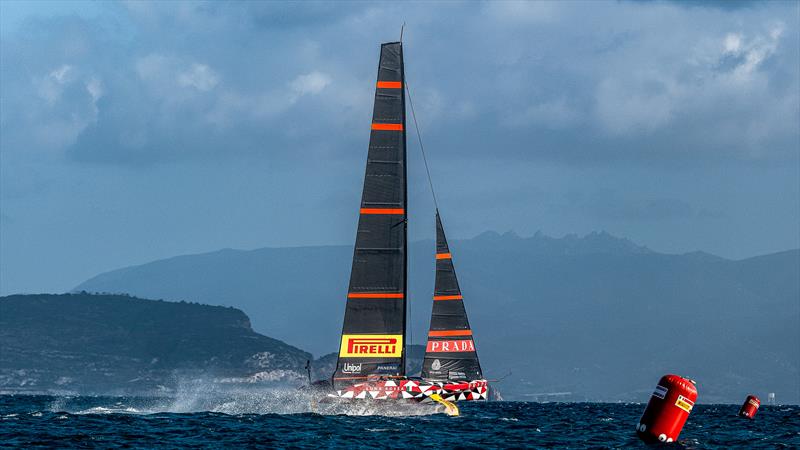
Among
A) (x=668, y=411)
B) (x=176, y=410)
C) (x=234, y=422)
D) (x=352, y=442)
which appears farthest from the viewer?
(x=176, y=410)

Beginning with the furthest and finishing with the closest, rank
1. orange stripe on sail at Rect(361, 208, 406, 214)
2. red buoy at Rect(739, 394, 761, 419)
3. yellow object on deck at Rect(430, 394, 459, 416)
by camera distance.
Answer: red buoy at Rect(739, 394, 761, 419)
yellow object on deck at Rect(430, 394, 459, 416)
orange stripe on sail at Rect(361, 208, 406, 214)

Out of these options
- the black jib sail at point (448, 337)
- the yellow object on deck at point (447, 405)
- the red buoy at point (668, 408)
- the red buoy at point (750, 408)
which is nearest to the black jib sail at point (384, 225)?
the yellow object on deck at point (447, 405)

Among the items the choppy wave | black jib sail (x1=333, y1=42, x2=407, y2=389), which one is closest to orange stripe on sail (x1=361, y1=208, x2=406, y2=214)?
black jib sail (x1=333, y1=42, x2=407, y2=389)

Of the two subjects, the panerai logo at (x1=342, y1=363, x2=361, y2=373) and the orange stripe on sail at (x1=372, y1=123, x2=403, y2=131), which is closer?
the orange stripe on sail at (x1=372, y1=123, x2=403, y2=131)

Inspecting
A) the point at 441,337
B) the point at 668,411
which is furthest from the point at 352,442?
the point at 441,337

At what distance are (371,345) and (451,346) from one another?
2696 centimetres

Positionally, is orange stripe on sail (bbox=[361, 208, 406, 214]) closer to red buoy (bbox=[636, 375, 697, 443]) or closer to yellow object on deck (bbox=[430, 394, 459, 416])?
yellow object on deck (bbox=[430, 394, 459, 416])

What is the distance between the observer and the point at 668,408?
47.8 meters

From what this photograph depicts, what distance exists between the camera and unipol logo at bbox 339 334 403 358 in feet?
214

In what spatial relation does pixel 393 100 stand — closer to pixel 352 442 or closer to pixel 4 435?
pixel 352 442

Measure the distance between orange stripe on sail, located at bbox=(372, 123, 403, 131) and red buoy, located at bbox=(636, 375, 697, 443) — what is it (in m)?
21.6

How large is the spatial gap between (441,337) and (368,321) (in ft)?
89.1

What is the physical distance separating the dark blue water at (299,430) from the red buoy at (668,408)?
460 cm

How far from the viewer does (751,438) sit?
64.8 m
